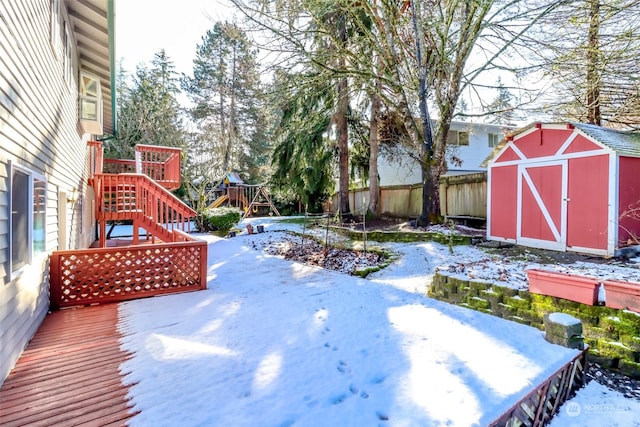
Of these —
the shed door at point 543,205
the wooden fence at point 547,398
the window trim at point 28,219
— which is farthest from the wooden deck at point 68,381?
the shed door at point 543,205

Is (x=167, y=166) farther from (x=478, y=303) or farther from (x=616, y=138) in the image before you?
(x=616, y=138)

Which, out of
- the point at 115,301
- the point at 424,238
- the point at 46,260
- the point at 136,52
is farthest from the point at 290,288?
the point at 136,52

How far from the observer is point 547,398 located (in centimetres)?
289

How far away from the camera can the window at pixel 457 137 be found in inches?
624

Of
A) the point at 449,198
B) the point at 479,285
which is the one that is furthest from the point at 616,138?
the point at 449,198

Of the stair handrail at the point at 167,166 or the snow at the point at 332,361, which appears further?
the stair handrail at the point at 167,166

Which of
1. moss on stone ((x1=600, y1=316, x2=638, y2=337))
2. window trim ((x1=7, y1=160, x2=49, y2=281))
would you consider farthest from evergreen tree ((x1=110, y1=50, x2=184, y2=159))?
moss on stone ((x1=600, y1=316, x2=638, y2=337))

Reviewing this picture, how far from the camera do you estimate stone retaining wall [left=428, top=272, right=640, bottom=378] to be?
3.65 metres

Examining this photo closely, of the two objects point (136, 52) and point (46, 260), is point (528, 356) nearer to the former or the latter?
point (46, 260)

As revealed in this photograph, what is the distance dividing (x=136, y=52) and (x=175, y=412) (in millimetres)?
30224

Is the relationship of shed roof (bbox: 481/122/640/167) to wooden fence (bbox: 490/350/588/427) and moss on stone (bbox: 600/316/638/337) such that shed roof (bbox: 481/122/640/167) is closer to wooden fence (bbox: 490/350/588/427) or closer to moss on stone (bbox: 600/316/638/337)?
moss on stone (bbox: 600/316/638/337)

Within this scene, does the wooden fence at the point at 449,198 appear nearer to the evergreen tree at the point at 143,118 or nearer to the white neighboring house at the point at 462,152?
the white neighboring house at the point at 462,152

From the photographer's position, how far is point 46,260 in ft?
14.1

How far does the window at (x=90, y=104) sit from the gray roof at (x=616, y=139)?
396 inches
